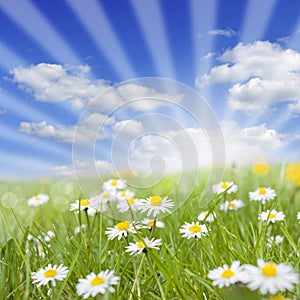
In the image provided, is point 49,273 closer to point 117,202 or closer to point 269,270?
point 269,270

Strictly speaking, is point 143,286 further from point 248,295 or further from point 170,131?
point 170,131

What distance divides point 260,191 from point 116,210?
0.59 meters

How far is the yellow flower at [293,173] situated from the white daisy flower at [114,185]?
3.89 ft

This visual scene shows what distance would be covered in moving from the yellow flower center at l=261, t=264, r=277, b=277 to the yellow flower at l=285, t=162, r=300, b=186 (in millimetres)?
2001

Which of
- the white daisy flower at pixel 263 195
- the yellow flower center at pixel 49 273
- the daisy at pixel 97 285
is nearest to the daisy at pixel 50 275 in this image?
the yellow flower center at pixel 49 273

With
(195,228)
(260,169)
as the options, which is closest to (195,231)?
(195,228)

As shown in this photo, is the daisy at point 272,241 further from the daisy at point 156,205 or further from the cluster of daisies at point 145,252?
the daisy at point 156,205

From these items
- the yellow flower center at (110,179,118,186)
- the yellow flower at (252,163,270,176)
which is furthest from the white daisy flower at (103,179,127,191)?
the yellow flower at (252,163,270,176)

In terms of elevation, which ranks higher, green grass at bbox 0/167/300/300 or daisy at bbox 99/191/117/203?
daisy at bbox 99/191/117/203

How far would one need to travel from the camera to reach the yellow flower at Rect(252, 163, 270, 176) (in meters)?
3.39

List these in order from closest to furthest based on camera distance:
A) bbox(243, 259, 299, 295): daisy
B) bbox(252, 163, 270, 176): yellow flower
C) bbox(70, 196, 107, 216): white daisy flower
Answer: bbox(243, 259, 299, 295): daisy, bbox(70, 196, 107, 216): white daisy flower, bbox(252, 163, 270, 176): yellow flower

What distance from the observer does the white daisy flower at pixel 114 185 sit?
6.41 ft

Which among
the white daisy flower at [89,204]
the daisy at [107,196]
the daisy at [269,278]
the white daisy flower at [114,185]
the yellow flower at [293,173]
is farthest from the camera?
the yellow flower at [293,173]

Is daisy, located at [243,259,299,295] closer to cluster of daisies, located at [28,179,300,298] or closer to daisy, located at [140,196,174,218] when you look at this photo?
cluster of daisies, located at [28,179,300,298]
